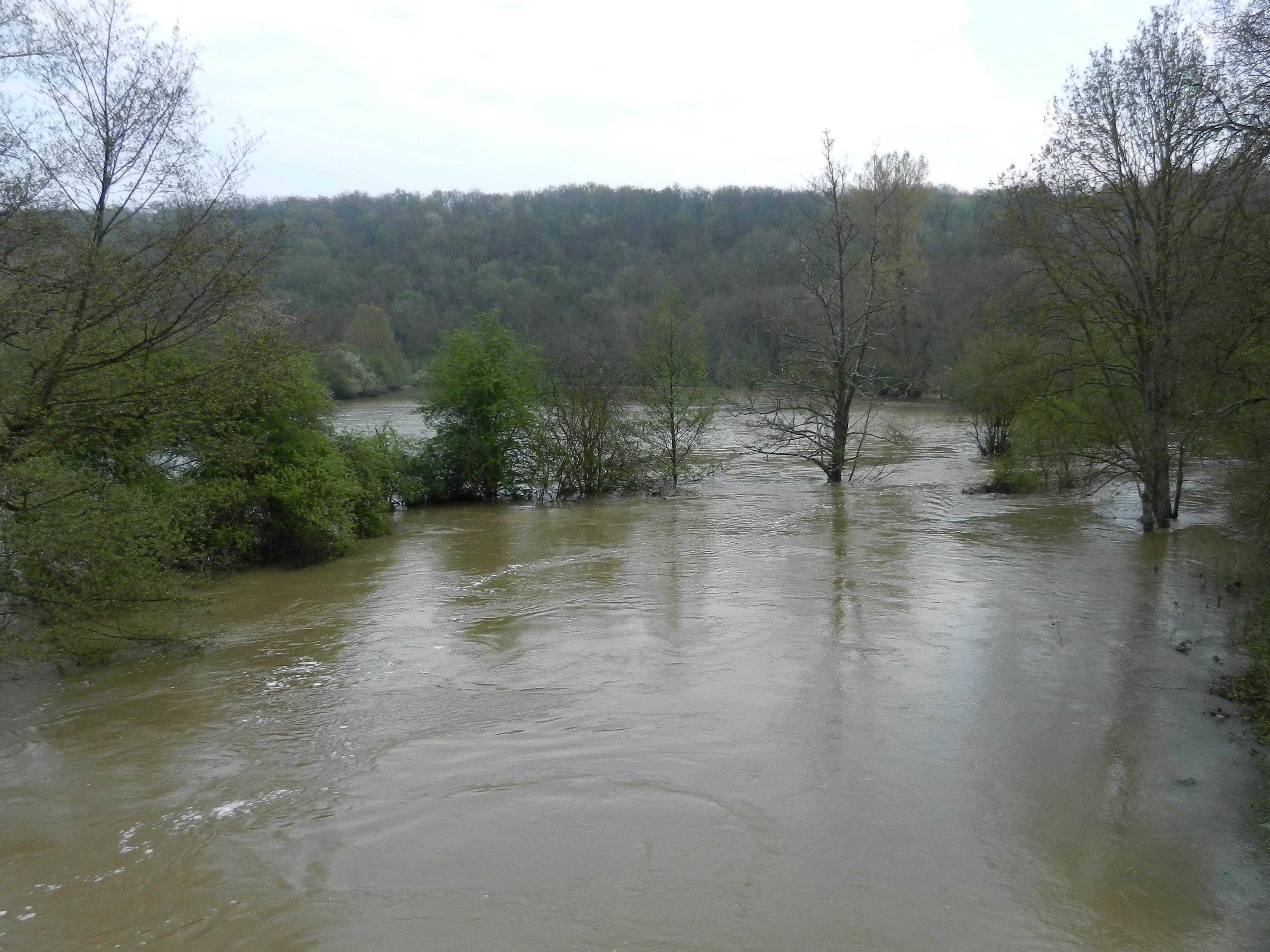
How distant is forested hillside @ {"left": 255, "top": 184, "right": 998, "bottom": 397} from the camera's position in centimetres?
4216

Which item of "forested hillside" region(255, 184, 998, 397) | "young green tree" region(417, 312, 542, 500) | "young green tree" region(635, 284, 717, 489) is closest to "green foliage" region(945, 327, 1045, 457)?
"forested hillside" region(255, 184, 998, 397)

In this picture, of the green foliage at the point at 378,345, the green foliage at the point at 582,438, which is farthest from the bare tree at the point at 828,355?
the green foliage at the point at 378,345

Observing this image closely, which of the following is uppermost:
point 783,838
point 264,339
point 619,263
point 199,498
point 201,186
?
point 619,263

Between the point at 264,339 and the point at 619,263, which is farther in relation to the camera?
the point at 619,263

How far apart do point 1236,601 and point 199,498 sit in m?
13.8

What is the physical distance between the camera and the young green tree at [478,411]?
2183 cm

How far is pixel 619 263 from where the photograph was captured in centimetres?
5700

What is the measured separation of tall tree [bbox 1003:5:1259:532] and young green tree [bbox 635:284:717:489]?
8.67 m

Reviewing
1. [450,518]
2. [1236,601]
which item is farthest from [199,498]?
[1236,601]

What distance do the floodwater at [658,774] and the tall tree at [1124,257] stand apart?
330cm

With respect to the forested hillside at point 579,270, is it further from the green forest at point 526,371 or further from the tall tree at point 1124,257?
the tall tree at point 1124,257

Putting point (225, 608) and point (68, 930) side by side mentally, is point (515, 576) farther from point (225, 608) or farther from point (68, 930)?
point (68, 930)

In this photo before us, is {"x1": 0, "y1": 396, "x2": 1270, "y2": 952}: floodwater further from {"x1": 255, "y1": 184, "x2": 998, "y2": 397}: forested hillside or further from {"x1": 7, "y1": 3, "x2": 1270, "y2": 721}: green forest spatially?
{"x1": 255, "y1": 184, "x2": 998, "y2": 397}: forested hillside

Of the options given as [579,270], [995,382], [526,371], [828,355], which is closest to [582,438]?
A: [526,371]
